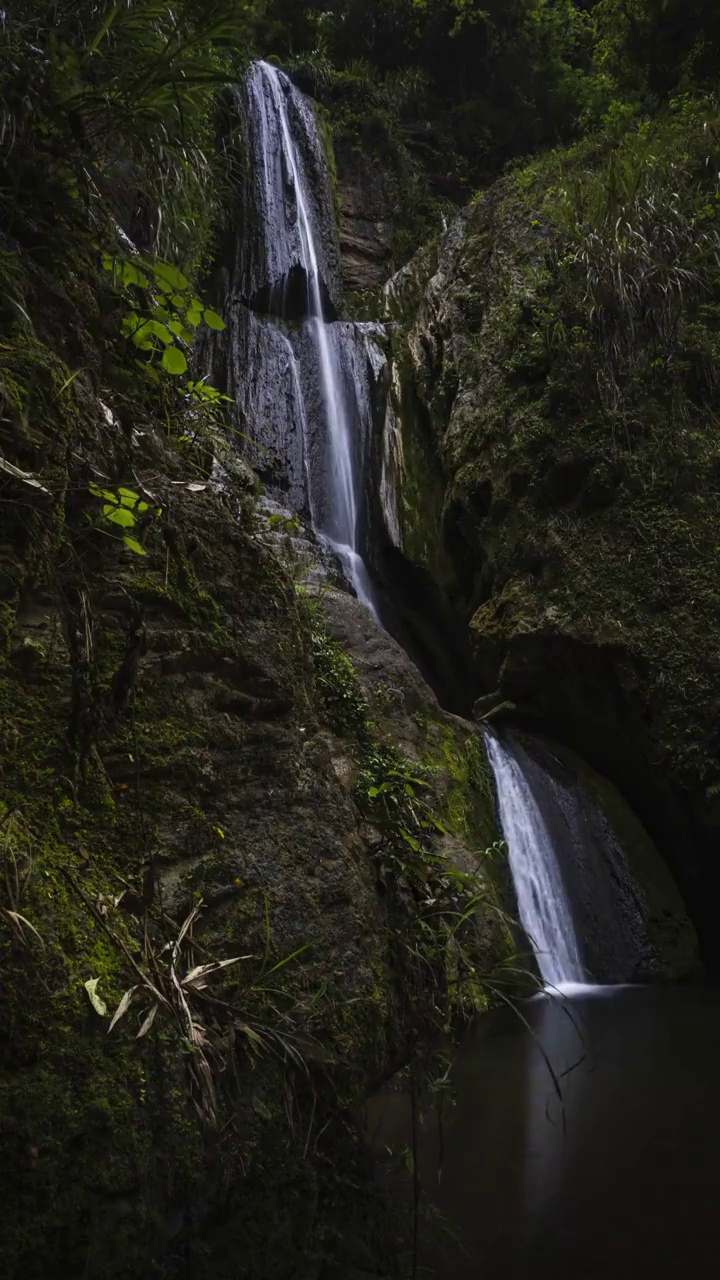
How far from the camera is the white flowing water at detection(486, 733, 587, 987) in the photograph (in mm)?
6441

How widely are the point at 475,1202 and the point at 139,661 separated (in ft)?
6.39

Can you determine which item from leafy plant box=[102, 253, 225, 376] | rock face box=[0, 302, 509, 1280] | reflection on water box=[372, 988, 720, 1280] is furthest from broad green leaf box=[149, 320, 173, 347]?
reflection on water box=[372, 988, 720, 1280]

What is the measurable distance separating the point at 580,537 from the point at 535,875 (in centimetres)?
321

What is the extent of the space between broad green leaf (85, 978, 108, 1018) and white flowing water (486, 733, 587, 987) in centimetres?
500

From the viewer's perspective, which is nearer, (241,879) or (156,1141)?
(156,1141)

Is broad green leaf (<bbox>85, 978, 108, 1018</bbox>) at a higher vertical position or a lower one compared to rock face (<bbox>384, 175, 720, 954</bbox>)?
lower

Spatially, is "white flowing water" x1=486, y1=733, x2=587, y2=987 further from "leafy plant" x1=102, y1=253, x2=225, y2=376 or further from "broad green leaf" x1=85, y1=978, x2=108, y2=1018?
"broad green leaf" x1=85, y1=978, x2=108, y2=1018

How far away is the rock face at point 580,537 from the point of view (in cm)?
715

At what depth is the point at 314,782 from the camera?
8.75ft

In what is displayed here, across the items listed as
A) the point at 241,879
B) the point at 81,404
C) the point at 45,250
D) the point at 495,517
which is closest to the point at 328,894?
the point at 241,879

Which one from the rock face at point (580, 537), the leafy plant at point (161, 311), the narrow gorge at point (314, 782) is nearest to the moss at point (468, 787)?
the narrow gorge at point (314, 782)

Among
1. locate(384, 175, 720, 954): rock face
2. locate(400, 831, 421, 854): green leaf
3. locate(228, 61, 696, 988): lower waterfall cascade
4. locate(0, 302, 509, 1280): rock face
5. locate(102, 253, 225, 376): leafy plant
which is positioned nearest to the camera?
locate(0, 302, 509, 1280): rock face

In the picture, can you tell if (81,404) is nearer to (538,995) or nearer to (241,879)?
(241,879)

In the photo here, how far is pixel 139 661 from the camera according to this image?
2361mm
